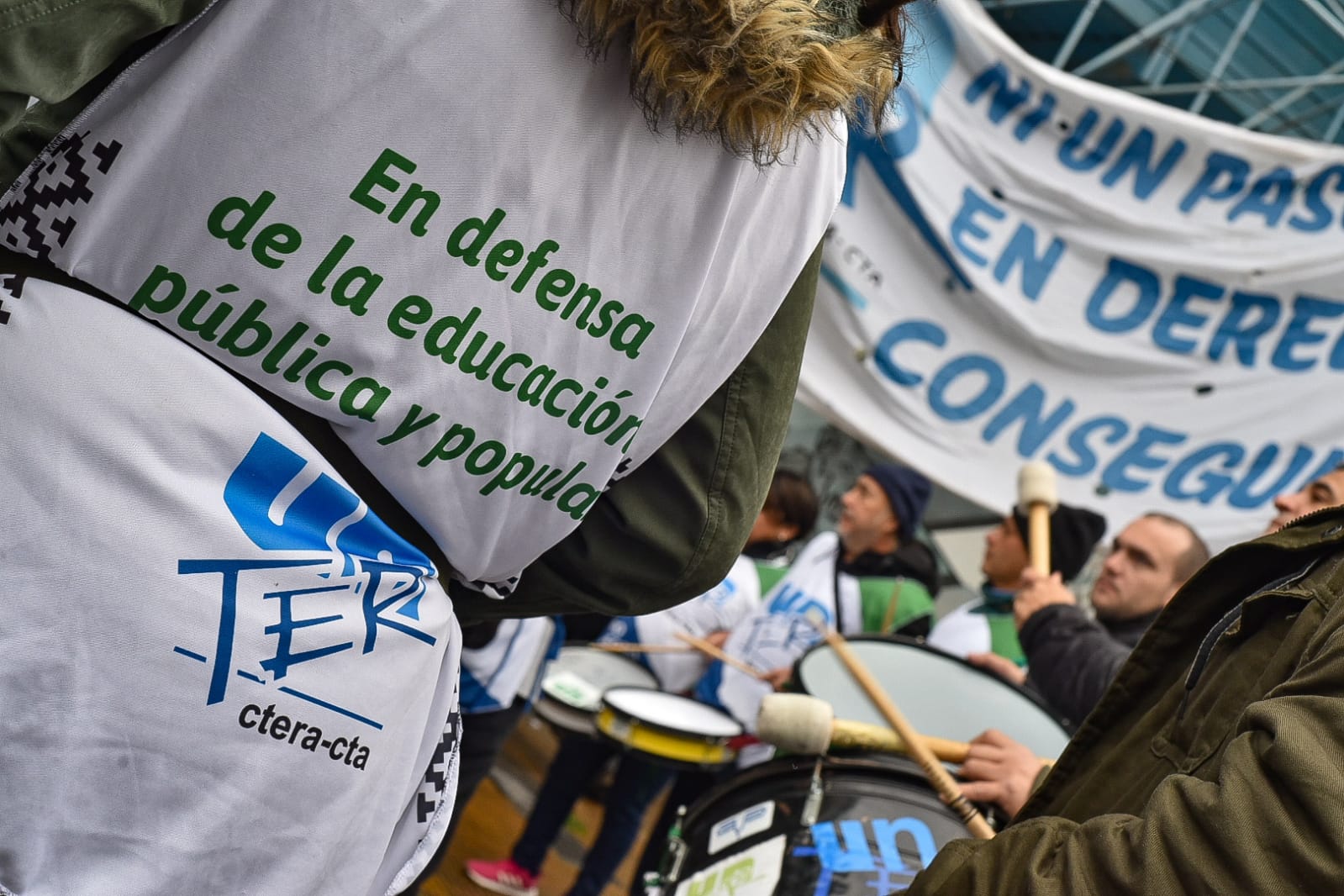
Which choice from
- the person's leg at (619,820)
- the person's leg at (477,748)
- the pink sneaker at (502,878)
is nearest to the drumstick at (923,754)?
the person's leg at (477,748)

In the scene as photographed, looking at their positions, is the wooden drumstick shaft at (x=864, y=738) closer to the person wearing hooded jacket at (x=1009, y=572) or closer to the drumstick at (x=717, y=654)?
the drumstick at (x=717, y=654)

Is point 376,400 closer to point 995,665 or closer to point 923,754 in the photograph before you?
point 923,754

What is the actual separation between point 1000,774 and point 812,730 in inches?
12.6

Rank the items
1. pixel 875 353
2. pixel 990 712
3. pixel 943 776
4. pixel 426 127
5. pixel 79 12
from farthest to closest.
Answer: pixel 875 353 < pixel 990 712 < pixel 943 776 < pixel 426 127 < pixel 79 12

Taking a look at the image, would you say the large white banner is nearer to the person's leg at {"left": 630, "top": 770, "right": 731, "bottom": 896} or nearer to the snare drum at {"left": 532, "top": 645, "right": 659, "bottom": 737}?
the snare drum at {"left": 532, "top": 645, "right": 659, "bottom": 737}

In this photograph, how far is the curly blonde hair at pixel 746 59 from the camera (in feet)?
2.53

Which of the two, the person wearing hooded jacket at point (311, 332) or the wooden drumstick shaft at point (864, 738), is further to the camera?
the wooden drumstick shaft at point (864, 738)

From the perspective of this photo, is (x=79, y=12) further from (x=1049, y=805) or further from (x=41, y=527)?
(x=1049, y=805)

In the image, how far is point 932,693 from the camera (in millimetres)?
2359

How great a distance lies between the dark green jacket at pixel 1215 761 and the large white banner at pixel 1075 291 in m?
2.72

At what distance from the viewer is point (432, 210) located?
828 millimetres

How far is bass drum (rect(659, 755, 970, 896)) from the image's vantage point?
1.72m

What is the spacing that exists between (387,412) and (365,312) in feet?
0.25

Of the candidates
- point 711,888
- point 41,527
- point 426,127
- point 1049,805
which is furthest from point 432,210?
point 711,888
